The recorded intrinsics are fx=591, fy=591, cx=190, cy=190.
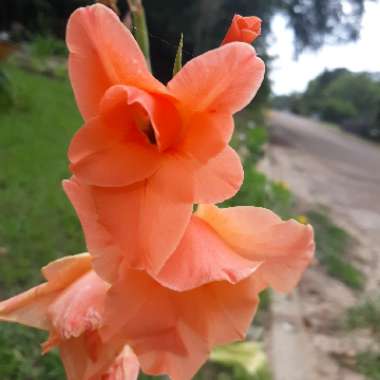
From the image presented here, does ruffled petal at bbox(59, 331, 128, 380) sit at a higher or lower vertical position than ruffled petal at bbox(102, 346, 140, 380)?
higher

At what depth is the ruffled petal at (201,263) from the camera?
0.37 meters

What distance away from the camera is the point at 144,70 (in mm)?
347

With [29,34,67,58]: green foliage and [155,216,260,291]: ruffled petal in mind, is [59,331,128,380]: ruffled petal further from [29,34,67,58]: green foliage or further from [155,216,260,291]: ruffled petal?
[29,34,67,58]: green foliage

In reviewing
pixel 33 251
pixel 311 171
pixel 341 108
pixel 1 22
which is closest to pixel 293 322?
pixel 33 251

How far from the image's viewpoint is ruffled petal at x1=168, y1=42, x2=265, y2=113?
34 centimetres

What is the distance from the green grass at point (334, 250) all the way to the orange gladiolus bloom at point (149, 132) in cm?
311

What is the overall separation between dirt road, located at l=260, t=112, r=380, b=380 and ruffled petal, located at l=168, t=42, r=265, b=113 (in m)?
1.91

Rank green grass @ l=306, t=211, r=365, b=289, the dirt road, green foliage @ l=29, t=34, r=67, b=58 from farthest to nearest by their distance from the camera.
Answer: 1. green foliage @ l=29, t=34, r=67, b=58
2. green grass @ l=306, t=211, r=365, b=289
3. the dirt road

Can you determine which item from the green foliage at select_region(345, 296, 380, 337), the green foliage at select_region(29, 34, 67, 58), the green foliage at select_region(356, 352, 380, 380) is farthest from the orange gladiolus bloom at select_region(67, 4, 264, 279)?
the green foliage at select_region(29, 34, 67, 58)

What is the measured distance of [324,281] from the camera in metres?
3.30

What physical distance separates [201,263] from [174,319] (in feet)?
0.14

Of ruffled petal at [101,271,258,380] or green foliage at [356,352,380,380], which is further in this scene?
green foliage at [356,352,380,380]

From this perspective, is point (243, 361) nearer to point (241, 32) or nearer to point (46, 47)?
point (241, 32)

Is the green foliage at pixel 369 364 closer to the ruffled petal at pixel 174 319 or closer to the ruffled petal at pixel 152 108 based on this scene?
the ruffled petal at pixel 174 319
